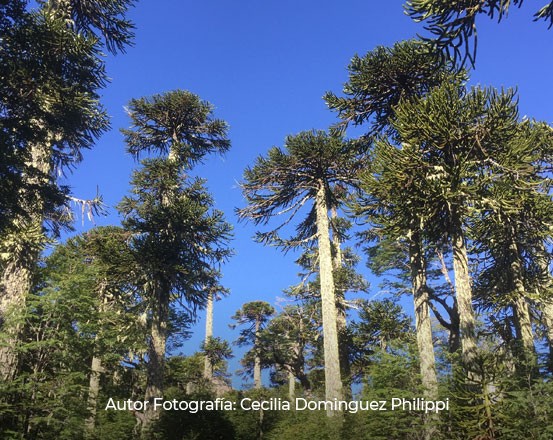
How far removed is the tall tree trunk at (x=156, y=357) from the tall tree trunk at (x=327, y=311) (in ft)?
17.2

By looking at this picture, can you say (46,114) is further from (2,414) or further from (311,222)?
(311,222)

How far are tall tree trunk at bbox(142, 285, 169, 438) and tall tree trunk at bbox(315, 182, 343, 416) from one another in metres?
5.23

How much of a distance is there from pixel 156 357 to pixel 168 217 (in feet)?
15.4

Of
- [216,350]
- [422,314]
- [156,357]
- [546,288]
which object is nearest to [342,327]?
[422,314]

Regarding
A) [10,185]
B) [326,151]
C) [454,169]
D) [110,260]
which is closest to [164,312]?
[110,260]

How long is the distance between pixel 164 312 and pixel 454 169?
1020 centimetres

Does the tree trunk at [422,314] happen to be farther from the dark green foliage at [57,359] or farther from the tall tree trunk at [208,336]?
the tall tree trunk at [208,336]

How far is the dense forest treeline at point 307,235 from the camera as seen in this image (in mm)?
6551

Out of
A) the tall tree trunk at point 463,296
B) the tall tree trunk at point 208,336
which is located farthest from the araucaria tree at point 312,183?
the tall tree trunk at point 208,336

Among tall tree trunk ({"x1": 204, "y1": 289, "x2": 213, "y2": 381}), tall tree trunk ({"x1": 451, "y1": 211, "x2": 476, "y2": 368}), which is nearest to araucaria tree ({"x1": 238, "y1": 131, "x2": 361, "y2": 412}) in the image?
tall tree trunk ({"x1": 451, "y1": 211, "x2": 476, "y2": 368})

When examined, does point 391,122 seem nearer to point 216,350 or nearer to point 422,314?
point 422,314

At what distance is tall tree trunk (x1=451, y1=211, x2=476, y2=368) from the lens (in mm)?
8523

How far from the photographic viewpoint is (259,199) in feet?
48.1

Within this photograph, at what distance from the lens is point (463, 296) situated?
29.3 ft
